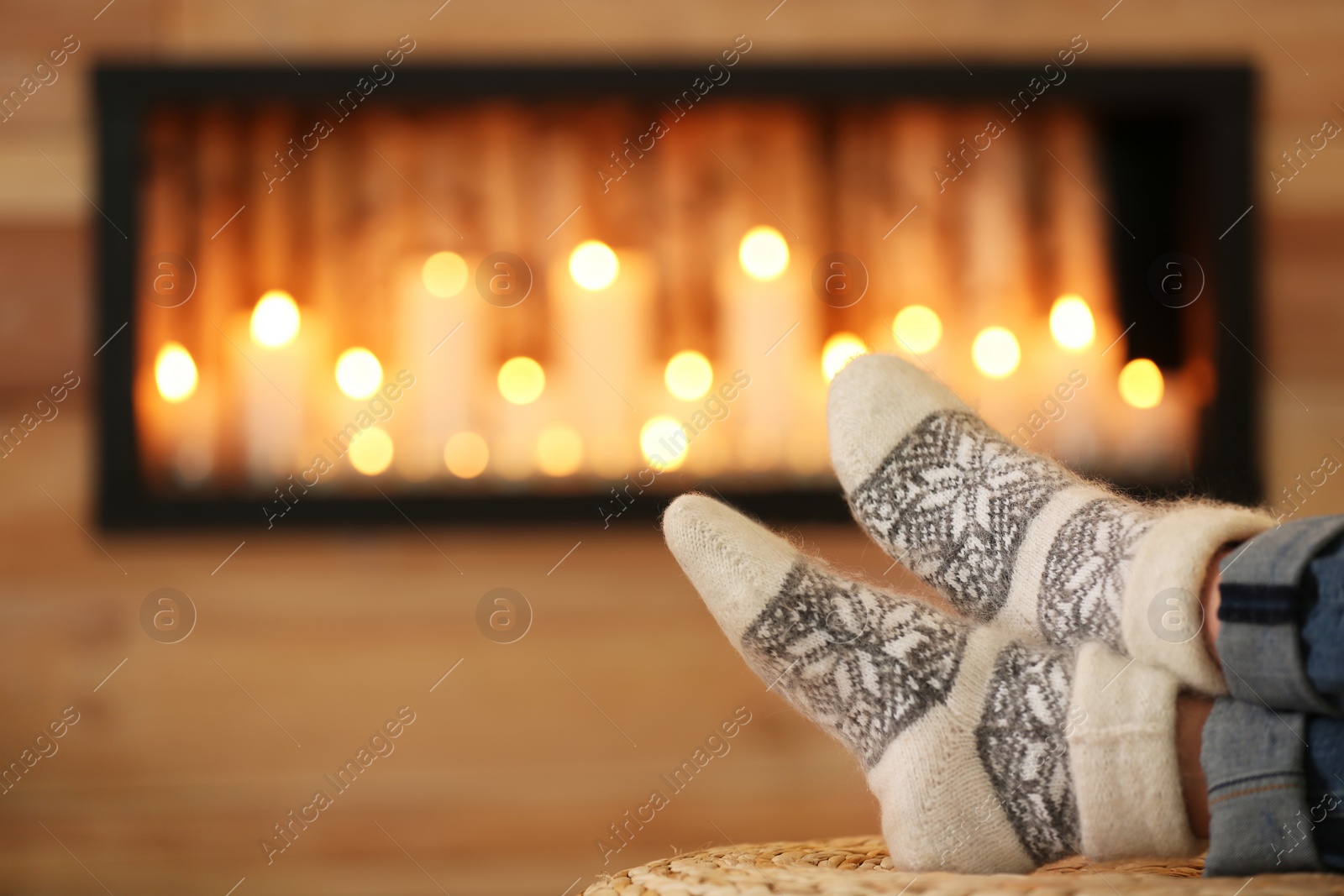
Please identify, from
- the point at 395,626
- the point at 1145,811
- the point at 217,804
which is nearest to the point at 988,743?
the point at 1145,811

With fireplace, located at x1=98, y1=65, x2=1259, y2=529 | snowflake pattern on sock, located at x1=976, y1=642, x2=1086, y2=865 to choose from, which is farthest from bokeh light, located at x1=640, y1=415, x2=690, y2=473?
snowflake pattern on sock, located at x1=976, y1=642, x2=1086, y2=865

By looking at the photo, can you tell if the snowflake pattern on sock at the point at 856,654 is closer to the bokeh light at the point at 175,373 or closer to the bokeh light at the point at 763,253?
the bokeh light at the point at 763,253

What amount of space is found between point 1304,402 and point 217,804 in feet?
4.50

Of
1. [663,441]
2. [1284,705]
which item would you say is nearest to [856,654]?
[1284,705]

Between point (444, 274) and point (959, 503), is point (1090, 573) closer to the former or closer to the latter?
point (959, 503)

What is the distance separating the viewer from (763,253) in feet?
4.44

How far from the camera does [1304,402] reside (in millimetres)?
1289

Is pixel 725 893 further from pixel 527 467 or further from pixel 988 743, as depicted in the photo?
pixel 527 467

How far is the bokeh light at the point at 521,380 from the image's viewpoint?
4.42 feet

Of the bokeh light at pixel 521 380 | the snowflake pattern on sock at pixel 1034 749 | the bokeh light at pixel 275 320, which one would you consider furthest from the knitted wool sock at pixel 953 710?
the bokeh light at pixel 275 320

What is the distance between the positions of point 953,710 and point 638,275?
0.91 m

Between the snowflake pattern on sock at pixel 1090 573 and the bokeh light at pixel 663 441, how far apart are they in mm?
763

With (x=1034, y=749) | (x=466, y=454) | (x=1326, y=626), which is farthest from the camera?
(x=466, y=454)

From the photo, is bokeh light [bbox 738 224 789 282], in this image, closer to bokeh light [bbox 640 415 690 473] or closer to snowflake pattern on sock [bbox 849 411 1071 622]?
bokeh light [bbox 640 415 690 473]
